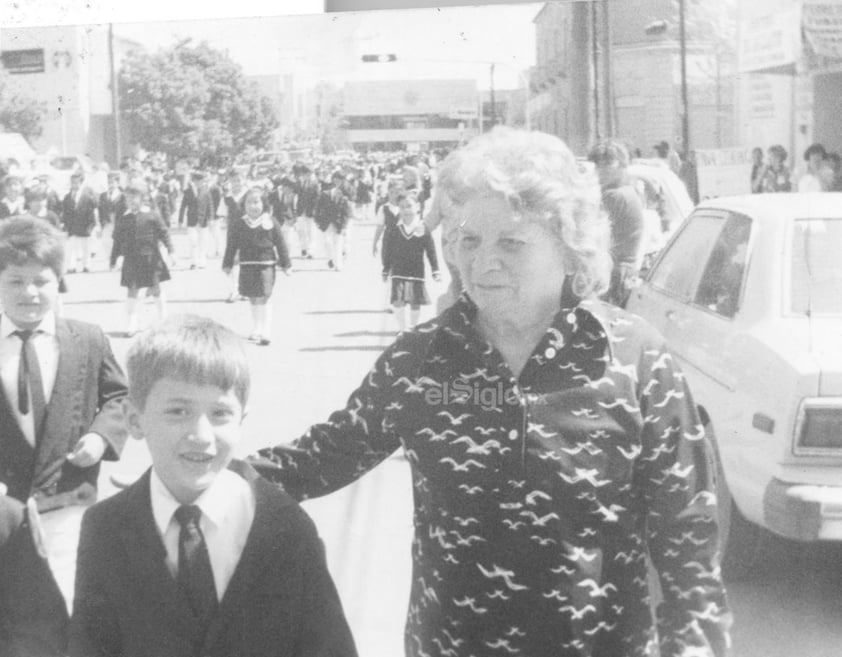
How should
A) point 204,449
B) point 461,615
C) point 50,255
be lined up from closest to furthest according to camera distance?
point 461,615 < point 204,449 < point 50,255

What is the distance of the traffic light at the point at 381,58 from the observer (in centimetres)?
232

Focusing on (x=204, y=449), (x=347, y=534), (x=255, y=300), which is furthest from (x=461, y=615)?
(x=255, y=300)

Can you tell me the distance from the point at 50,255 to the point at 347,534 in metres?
0.89

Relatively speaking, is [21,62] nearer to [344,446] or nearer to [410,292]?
[410,292]

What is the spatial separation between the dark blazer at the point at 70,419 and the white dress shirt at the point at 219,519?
421mm

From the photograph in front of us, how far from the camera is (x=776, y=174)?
2113 mm

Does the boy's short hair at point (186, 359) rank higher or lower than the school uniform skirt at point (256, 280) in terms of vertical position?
lower

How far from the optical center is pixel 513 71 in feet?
7.51

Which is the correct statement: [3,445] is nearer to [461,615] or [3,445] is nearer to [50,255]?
[50,255]

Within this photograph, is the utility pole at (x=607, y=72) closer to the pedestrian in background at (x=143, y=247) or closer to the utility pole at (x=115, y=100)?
the pedestrian in background at (x=143, y=247)

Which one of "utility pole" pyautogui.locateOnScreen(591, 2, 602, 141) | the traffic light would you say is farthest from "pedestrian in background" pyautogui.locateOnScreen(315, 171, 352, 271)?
"utility pole" pyautogui.locateOnScreen(591, 2, 602, 141)

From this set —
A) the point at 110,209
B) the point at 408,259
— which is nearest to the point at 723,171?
the point at 408,259

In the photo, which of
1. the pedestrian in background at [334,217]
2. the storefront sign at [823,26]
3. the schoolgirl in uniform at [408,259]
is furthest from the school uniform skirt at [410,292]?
the storefront sign at [823,26]

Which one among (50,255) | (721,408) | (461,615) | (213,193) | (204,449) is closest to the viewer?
(461,615)
